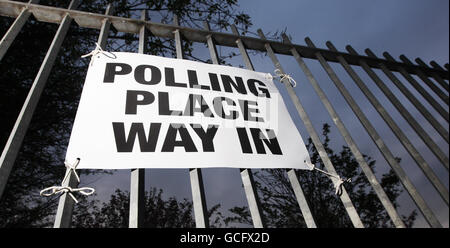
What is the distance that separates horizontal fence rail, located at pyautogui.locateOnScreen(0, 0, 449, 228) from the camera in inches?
50.6

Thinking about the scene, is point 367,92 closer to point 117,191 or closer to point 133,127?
point 133,127

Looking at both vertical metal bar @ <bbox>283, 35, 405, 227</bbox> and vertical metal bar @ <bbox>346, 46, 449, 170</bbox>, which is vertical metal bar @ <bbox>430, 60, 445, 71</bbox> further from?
vertical metal bar @ <bbox>283, 35, 405, 227</bbox>

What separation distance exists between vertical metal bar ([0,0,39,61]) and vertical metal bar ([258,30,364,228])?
1897 millimetres

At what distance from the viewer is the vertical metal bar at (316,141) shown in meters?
1.47

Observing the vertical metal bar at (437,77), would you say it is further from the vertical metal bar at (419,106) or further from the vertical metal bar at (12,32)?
the vertical metal bar at (12,32)

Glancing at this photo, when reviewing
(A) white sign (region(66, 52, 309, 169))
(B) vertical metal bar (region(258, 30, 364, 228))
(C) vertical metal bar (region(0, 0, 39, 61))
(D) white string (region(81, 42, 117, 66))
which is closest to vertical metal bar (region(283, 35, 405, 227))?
(B) vertical metal bar (region(258, 30, 364, 228))

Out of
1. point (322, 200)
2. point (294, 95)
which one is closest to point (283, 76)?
point (294, 95)

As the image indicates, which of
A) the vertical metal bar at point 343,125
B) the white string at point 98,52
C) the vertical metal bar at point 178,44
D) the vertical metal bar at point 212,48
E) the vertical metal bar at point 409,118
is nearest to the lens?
the vertical metal bar at point 343,125

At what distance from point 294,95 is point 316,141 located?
1.50 ft

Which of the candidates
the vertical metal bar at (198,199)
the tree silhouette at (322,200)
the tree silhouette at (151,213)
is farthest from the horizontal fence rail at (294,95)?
the tree silhouette at (151,213)

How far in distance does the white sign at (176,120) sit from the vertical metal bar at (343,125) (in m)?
0.38

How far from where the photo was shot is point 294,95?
204 cm

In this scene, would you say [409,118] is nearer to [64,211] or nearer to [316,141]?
[316,141]

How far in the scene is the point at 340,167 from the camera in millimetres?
9906
